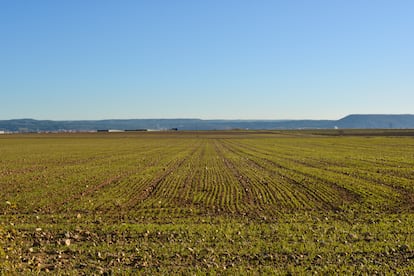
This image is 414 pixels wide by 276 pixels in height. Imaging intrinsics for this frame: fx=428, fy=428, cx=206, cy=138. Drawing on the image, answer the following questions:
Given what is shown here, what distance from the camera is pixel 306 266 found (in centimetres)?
1007

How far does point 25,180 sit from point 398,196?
21.7 metres

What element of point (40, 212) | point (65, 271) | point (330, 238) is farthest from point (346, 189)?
point (65, 271)

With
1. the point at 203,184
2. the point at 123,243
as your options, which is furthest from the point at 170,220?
the point at 203,184

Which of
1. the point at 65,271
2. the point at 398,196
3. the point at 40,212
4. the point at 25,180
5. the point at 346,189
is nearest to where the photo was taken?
the point at 65,271

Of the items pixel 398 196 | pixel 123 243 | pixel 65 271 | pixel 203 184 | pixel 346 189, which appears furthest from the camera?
pixel 203 184

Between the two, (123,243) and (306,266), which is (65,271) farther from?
(306,266)

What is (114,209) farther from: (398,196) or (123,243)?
(398,196)

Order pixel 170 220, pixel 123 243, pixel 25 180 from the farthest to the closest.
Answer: pixel 25 180 < pixel 170 220 < pixel 123 243

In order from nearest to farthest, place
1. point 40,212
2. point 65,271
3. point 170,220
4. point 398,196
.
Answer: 1. point 65,271
2. point 170,220
3. point 40,212
4. point 398,196

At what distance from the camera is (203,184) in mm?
25047

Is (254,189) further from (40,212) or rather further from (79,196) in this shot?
(40,212)

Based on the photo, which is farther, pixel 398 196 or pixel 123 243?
pixel 398 196

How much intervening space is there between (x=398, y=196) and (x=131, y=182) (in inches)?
586

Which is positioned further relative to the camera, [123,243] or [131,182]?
[131,182]
